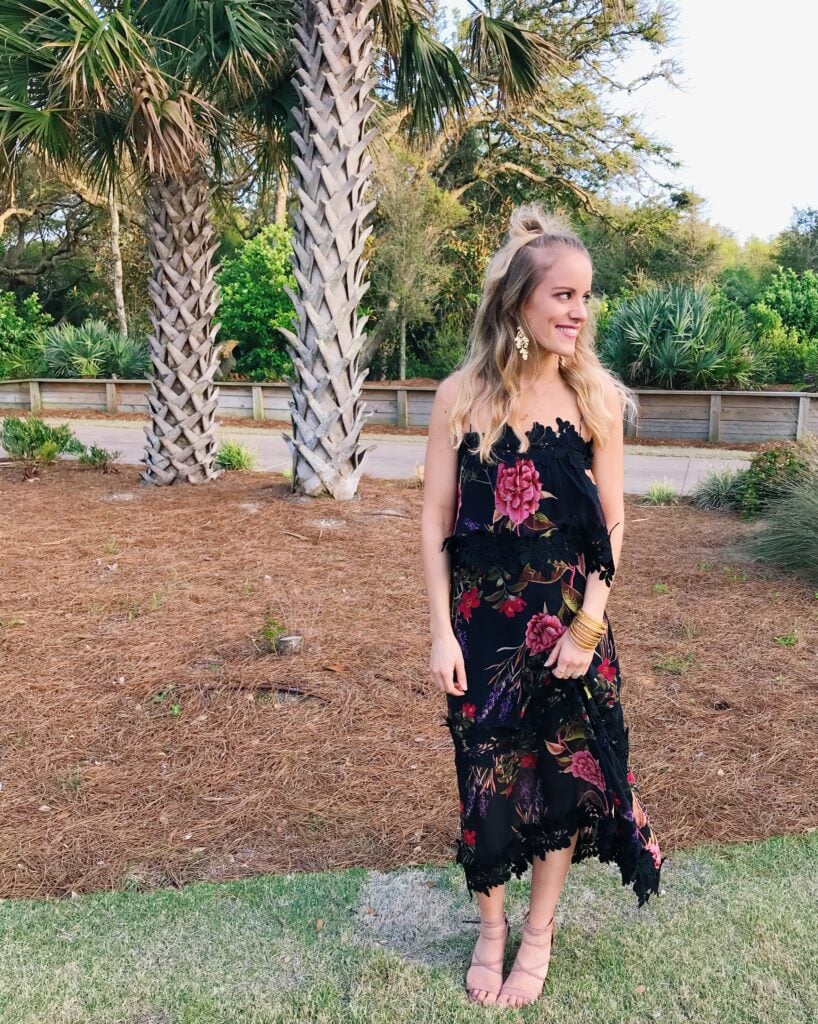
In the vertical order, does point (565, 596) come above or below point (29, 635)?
above

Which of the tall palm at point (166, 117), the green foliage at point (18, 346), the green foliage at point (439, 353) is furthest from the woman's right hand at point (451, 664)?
the green foliage at point (18, 346)

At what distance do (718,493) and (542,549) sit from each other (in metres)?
6.72

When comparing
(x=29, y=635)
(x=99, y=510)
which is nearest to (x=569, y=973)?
(x=29, y=635)

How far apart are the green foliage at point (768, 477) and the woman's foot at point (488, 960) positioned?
220 inches

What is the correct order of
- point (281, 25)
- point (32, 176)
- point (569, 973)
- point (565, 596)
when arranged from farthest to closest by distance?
point (32, 176), point (281, 25), point (569, 973), point (565, 596)

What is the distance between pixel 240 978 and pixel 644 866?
1112 millimetres

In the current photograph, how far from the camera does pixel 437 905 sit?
2605 millimetres

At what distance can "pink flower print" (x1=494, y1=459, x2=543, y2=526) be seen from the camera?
2.00 m

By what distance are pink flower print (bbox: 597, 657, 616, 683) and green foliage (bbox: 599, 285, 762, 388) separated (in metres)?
12.2

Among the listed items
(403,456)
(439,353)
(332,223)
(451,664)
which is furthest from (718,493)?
(439,353)

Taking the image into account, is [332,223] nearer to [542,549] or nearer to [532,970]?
[542,549]

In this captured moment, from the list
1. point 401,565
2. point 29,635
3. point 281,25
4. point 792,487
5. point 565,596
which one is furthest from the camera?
point 281,25

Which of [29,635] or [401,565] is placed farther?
[401,565]

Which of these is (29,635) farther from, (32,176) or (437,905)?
(32,176)
